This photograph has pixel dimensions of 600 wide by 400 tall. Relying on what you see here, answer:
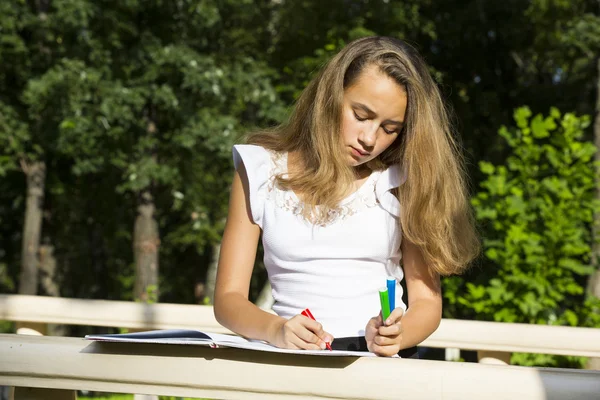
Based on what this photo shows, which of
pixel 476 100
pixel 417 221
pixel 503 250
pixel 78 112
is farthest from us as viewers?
pixel 476 100

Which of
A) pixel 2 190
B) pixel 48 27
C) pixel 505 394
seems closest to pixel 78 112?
pixel 48 27

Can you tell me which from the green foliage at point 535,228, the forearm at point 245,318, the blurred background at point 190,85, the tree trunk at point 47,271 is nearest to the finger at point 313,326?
the forearm at point 245,318

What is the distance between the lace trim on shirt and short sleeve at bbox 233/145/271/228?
0.06 ft

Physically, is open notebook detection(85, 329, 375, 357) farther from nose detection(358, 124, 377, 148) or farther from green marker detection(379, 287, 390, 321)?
nose detection(358, 124, 377, 148)

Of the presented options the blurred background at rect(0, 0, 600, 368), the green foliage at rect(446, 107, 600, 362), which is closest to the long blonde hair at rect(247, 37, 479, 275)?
the green foliage at rect(446, 107, 600, 362)

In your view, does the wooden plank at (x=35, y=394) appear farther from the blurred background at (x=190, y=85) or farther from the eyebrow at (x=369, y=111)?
the blurred background at (x=190, y=85)

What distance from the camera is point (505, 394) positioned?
3.56 feet

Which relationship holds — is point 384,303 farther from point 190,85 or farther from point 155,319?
point 190,85

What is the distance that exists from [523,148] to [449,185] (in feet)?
9.98

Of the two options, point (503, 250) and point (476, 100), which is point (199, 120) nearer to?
point (476, 100)

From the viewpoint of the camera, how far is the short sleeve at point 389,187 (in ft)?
6.16

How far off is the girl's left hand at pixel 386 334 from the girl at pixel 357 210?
5.6 inches

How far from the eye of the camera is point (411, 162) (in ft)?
6.15

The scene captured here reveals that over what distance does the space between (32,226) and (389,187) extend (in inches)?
426
